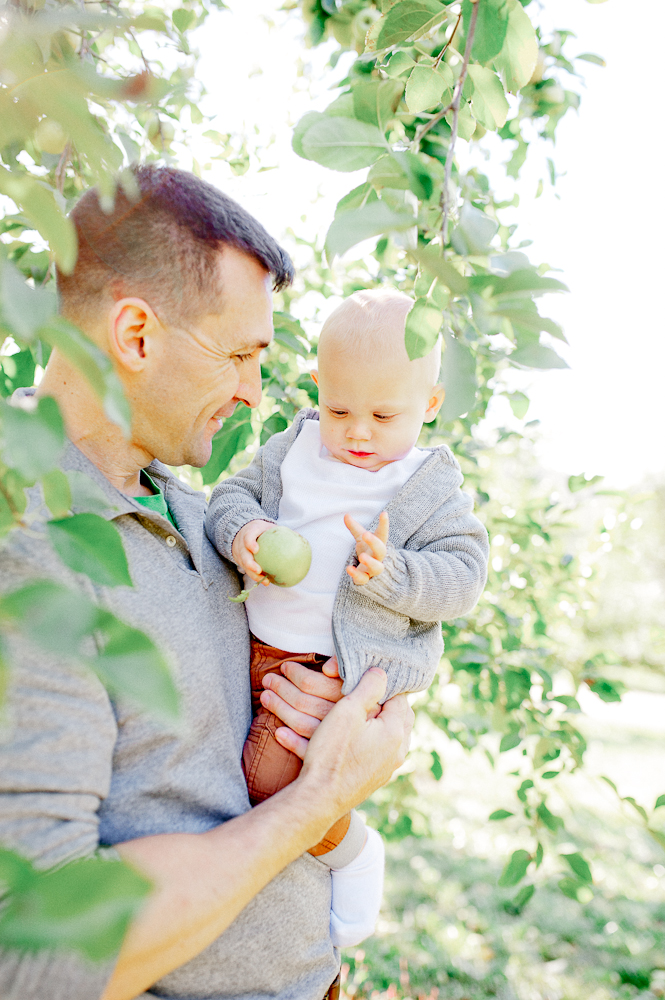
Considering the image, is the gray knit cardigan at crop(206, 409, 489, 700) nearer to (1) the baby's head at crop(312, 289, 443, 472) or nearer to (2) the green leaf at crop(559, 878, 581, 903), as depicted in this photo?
(1) the baby's head at crop(312, 289, 443, 472)

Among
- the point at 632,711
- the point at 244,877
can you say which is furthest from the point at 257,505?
the point at 632,711

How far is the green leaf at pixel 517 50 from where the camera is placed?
3.38ft

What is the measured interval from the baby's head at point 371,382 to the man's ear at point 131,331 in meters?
0.41

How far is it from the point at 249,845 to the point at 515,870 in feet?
4.58

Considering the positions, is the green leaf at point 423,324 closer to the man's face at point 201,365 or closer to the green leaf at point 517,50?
the green leaf at point 517,50

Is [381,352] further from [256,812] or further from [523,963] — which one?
[523,963]

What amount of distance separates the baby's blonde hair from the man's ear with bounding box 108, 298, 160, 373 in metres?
0.41

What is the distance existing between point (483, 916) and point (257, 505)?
381cm

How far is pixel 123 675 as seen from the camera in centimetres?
45

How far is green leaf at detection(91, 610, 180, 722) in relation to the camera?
0.44 metres

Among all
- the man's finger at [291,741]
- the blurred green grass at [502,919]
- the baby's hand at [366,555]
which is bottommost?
the blurred green grass at [502,919]

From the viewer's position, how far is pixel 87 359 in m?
0.48

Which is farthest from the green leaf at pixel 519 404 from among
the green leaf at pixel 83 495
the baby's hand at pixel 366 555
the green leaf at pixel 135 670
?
the green leaf at pixel 135 670

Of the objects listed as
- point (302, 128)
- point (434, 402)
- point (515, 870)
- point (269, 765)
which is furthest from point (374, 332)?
point (515, 870)
